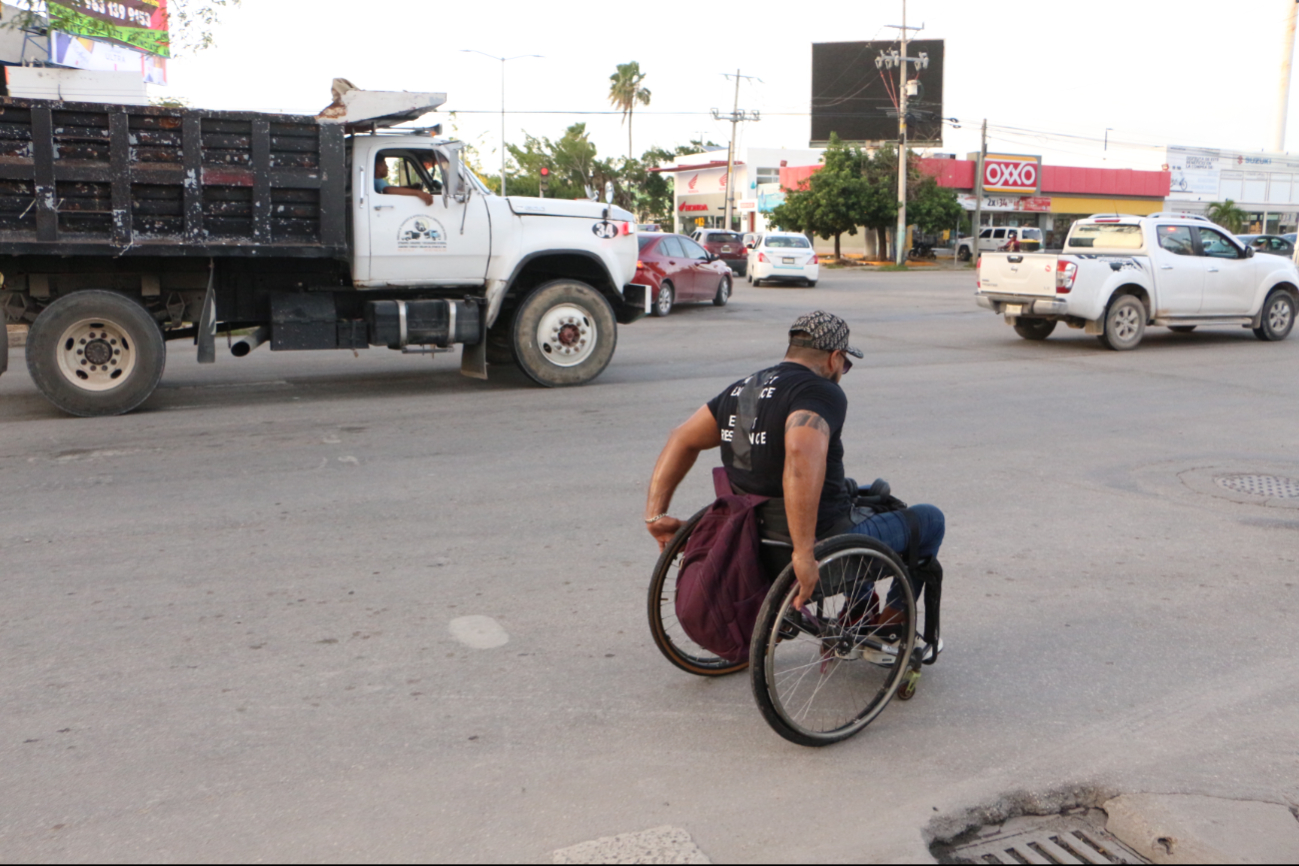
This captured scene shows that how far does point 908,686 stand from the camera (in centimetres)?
413

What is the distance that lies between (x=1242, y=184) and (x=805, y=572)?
78.2 meters

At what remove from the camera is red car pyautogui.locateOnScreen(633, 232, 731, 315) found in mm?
21281

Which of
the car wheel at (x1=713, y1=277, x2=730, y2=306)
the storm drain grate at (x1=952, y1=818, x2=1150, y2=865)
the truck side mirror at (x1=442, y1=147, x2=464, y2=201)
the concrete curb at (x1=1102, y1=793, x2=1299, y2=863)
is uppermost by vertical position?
the truck side mirror at (x1=442, y1=147, x2=464, y2=201)

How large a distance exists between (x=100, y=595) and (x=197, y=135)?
5687 mm

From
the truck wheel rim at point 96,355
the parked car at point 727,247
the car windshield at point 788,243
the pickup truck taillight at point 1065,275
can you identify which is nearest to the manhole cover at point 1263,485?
the pickup truck taillight at point 1065,275

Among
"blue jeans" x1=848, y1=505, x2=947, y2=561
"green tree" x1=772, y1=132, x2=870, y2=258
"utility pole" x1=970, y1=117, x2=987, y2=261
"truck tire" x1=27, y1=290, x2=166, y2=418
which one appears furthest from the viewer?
"utility pole" x1=970, y1=117, x2=987, y2=261

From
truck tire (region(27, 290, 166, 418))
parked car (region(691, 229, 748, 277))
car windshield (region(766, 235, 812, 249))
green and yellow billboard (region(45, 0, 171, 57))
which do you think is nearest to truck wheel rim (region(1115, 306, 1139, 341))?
truck tire (region(27, 290, 166, 418))

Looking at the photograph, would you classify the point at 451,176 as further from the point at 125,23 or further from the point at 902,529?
the point at 125,23

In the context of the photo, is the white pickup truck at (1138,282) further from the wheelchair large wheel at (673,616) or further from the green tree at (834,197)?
the green tree at (834,197)

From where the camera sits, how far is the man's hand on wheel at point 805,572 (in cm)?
357

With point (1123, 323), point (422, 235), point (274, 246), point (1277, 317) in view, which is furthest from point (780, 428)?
point (1277, 317)

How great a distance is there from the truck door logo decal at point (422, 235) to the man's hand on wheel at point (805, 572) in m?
8.15

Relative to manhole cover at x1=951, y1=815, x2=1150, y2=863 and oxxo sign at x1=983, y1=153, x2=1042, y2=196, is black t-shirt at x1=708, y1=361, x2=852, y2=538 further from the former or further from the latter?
oxxo sign at x1=983, y1=153, x2=1042, y2=196

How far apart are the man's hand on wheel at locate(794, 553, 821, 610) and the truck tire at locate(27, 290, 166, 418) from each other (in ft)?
26.2
